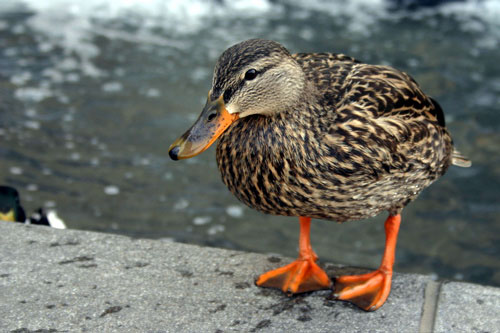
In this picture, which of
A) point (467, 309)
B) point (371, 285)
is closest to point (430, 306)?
point (467, 309)

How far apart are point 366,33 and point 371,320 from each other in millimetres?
7216

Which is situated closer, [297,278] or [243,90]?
[243,90]

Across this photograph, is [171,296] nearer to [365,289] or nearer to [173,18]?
[365,289]

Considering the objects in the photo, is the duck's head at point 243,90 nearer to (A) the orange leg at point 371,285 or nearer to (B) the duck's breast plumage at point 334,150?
(B) the duck's breast plumage at point 334,150

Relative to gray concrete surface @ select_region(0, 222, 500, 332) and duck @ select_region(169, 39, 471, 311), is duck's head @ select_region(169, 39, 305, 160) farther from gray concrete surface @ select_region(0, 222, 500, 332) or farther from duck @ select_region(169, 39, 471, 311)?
gray concrete surface @ select_region(0, 222, 500, 332)

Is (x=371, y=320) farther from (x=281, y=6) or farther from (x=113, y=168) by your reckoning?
(x=281, y=6)

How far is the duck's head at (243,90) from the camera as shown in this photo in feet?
7.09

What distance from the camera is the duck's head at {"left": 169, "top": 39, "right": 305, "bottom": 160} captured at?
2.16m

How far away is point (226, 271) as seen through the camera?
271 cm

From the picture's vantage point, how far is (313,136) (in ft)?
7.59

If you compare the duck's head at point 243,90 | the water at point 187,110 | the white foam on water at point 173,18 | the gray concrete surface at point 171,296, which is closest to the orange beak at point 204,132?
the duck's head at point 243,90

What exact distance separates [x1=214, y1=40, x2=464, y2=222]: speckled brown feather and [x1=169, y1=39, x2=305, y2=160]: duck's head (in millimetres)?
17

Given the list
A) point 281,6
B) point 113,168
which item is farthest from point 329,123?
point 281,6

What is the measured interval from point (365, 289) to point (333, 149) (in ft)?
2.18
